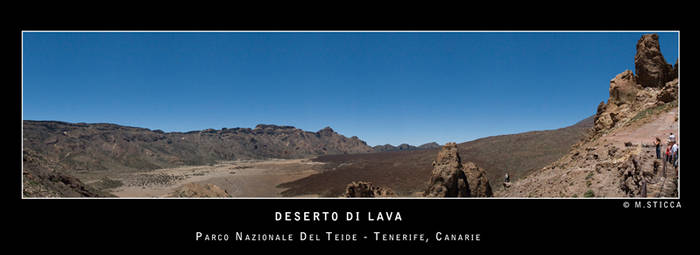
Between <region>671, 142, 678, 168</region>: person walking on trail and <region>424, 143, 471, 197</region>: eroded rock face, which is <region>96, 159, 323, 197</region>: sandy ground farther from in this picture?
<region>671, 142, 678, 168</region>: person walking on trail

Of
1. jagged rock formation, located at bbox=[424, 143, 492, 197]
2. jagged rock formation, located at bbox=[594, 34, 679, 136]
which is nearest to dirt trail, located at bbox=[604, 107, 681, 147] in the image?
jagged rock formation, located at bbox=[594, 34, 679, 136]

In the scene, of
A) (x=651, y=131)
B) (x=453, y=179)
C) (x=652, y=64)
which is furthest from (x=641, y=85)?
(x=453, y=179)

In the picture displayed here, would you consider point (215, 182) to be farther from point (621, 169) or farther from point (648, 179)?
point (648, 179)

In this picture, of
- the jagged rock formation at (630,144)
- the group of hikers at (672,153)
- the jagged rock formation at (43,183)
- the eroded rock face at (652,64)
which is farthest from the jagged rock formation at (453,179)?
the jagged rock formation at (43,183)

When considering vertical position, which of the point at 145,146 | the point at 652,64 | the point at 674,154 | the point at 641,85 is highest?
the point at 652,64
